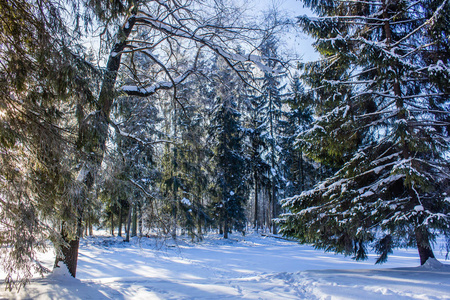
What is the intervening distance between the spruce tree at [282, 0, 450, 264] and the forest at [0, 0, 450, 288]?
0.04 metres

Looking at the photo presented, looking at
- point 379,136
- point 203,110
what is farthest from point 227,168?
point 379,136

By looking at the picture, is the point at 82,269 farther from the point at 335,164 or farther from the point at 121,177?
the point at 335,164

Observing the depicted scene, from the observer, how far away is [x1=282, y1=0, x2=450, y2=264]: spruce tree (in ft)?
17.3

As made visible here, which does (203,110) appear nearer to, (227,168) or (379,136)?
(379,136)

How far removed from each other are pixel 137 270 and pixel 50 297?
5.34 metres

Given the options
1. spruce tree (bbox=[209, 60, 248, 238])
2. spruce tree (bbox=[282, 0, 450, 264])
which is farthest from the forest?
spruce tree (bbox=[209, 60, 248, 238])

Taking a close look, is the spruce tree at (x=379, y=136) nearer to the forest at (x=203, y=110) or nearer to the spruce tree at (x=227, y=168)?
the forest at (x=203, y=110)

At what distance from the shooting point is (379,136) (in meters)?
7.18

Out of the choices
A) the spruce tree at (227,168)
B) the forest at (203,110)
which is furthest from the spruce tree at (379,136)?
the spruce tree at (227,168)

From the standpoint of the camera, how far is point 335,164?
297 inches

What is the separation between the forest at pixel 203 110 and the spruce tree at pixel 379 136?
36 millimetres

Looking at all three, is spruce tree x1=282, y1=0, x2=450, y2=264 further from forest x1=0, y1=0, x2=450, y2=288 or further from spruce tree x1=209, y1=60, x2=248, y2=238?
spruce tree x1=209, y1=60, x2=248, y2=238

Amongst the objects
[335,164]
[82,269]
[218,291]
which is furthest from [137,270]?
[335,164]

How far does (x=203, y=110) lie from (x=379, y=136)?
508 centimetres
